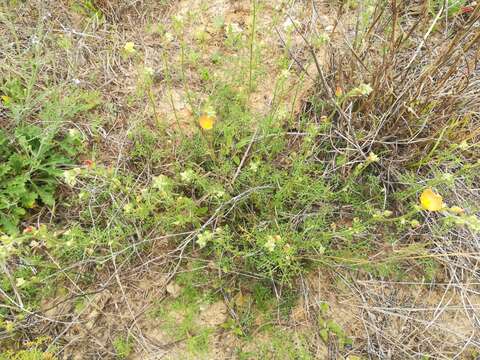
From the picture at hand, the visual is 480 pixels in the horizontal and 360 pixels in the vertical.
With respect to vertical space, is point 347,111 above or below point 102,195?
above

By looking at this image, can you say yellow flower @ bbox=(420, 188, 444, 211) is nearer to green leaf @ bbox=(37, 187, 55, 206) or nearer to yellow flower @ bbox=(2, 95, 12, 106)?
green leaf @ bbox=(37, 187, 55, 206)

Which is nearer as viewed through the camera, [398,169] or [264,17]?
[398,169]

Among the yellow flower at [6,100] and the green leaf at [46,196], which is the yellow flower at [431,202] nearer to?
the green leaf at [46,196]

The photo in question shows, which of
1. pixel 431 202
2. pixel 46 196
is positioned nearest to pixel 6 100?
pixel 46 196

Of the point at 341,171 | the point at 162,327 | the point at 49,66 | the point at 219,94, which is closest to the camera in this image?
the point at 162,327

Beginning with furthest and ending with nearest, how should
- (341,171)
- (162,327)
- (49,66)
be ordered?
(49,66) → (341,171) → (162,327)

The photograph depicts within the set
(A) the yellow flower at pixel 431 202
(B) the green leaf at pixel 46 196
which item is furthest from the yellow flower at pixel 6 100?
(A) the yellow flower at pixel 431 202

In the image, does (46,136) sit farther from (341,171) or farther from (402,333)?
(402,333)

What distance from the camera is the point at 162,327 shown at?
7.43 ft

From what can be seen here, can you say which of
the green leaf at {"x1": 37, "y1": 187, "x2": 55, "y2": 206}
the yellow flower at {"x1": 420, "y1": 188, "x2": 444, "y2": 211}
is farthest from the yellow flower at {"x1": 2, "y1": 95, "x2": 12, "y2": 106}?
the yellow flower at {"x1": 420, "y1": 188, "x2": 444, "y2": 211}

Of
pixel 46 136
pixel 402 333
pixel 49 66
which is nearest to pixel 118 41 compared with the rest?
pixel 49 66

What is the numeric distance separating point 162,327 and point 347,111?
1764 millimetres

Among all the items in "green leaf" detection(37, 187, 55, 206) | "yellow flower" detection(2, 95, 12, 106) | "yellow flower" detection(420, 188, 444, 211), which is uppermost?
"yellow flower" detection(2, 95, 12, 106)

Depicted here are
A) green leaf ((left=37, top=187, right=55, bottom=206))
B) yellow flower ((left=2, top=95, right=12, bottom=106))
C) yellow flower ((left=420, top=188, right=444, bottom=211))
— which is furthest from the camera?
yellow flower ((left=2, top=95, right=12, bottom=106))
